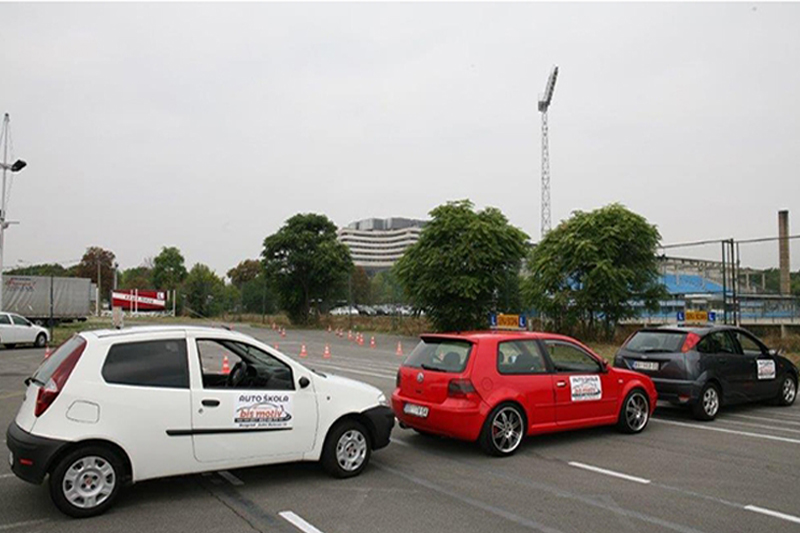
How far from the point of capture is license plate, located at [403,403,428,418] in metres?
8.12

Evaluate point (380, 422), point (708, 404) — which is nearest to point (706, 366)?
point (708, 404)

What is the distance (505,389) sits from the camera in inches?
313

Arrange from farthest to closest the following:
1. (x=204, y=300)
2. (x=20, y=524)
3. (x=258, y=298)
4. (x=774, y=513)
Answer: (x=204, y=300) → (x=258, y=298) → (x=774, y=513) → (x=20, y=524)

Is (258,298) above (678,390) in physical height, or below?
above

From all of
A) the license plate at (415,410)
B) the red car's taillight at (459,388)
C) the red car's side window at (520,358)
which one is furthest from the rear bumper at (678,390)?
the license plate at (415,410)

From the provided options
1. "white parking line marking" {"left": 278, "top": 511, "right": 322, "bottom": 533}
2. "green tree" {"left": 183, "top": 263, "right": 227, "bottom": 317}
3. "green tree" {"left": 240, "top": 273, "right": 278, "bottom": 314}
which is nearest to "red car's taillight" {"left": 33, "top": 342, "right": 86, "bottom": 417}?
"white parking line marking" {"left": 278, "top": 511, "right": 322, "bottom": 533}

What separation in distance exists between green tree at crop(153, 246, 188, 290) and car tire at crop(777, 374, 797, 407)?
306 feet

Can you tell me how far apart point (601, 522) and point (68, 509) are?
451 cm

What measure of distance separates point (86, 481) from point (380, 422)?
288cm

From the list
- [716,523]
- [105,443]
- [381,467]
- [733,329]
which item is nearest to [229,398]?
[105,443]

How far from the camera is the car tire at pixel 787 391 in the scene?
39.8 ft

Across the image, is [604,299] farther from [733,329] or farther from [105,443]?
[105,443]

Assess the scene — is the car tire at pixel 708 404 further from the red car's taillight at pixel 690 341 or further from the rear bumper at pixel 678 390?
the red car's taillight at pixel 690 341

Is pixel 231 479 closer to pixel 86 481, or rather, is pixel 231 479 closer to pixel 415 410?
pixel 86 481
